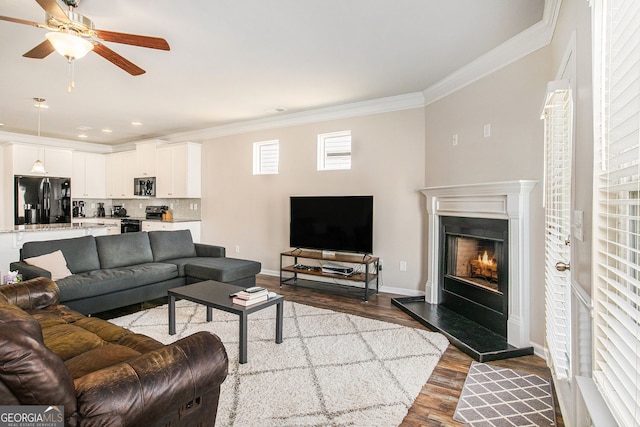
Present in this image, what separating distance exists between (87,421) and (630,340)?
5.56 feet

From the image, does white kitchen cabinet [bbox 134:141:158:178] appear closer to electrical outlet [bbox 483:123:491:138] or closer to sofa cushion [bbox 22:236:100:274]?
sofa cushion [bbox 22:236:100:274]

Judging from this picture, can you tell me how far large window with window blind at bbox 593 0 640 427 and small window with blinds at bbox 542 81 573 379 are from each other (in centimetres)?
83

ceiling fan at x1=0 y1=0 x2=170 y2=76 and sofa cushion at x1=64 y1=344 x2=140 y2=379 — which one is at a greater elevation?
ceiling fan at x1=0 y1=0 x2=170 y2=76

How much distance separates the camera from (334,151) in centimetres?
510

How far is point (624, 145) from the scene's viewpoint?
99 centimetres

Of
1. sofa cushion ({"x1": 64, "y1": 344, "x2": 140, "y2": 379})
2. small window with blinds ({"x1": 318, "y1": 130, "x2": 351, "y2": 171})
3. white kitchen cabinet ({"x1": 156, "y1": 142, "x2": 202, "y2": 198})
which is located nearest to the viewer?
sofa cushion ({"x1": 64, "y1": 344, "x2": 140, "y2": 379})

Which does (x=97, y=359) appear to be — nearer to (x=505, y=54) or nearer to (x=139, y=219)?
(x=505, y=54)

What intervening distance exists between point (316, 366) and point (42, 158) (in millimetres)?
7141

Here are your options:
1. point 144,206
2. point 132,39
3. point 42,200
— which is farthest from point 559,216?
point 42,200

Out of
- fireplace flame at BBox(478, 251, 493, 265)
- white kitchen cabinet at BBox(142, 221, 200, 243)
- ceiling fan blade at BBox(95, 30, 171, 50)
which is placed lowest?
fireplace flame at BBox(478, 251, 493, 265)

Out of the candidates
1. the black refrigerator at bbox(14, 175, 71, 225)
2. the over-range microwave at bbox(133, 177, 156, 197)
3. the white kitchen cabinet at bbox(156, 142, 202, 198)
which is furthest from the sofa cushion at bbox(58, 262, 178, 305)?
the black refrigerator at bbox(14, 175, 71, 225)

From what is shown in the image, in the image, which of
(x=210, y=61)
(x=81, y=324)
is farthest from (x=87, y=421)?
(x=210, y=61)

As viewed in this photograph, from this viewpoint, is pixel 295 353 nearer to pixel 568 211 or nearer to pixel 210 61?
pixel 568 211

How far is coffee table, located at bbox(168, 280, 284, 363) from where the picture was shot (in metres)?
2.60
